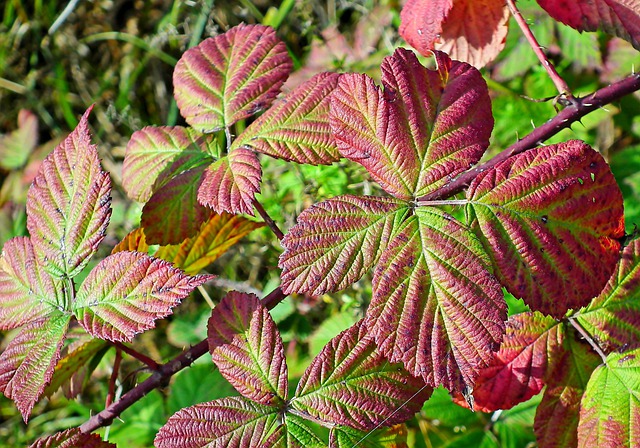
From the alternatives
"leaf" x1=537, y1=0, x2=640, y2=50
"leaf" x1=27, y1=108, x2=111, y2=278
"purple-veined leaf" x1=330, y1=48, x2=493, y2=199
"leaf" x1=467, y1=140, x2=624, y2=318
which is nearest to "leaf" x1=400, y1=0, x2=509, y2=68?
"leaf" x1=537, y1=0, x2=640, y2=50

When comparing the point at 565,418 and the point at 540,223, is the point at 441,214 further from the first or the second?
the point at 565,418

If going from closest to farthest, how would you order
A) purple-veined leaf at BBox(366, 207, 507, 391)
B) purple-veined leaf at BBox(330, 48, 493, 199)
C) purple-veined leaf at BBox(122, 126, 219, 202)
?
purple-veined leaf at BBox(366, 207, 507, 391)
purple-veined leaf at BBox(330, 48, 493, 199)
purple-veined leaf at BBox(122, 126, 219, 202)

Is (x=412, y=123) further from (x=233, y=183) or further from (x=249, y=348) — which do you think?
(x=249, y=348)

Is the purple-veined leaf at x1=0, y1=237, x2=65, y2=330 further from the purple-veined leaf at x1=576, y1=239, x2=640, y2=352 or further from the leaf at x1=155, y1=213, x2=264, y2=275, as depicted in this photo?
the purple-veined leaf at x1=576, y1=239, x2=640, y2=352

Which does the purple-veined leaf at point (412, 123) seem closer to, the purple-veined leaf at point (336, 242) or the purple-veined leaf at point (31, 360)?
the purple-veined leaf at point (336, 242)

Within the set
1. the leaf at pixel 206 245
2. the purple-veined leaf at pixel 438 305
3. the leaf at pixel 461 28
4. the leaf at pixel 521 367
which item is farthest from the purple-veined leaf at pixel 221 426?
the leaf at pixel 461 28

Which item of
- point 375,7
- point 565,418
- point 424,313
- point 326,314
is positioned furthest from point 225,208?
point 375,7
